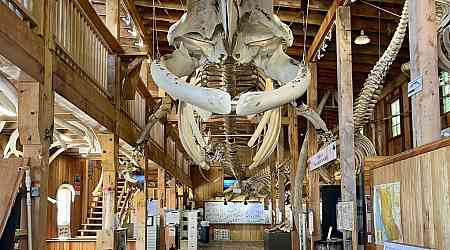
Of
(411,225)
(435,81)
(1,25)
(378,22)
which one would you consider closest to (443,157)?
(411,225)

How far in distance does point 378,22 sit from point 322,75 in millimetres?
4235

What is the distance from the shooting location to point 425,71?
16.6 feet

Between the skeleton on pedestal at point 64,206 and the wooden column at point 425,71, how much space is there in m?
11.9

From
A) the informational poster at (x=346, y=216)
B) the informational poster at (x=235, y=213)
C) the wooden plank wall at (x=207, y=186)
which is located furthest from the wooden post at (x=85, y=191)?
the informational poster at (x=235, y=213)

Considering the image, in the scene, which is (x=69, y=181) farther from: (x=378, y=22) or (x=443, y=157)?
(x=443, y=157)

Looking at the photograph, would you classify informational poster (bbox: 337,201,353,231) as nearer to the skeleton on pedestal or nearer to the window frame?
the window frame

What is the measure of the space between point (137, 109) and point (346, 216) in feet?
15.5

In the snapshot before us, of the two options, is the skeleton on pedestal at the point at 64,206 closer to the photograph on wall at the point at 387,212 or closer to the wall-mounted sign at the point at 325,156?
the wall-mounted sign at the point at 325,156

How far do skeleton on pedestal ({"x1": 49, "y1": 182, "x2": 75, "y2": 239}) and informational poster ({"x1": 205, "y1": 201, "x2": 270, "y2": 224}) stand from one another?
15.4 metres

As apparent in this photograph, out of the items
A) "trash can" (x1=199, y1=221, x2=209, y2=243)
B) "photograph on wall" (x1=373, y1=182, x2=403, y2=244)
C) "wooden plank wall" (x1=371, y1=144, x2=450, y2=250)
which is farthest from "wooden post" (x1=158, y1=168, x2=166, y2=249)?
"trash can" (x1=199, y1=221, x2=209, y2=243)

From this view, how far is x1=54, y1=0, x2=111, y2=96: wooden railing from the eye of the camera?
646 centimetres

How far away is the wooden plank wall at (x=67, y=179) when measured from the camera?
48.5ft

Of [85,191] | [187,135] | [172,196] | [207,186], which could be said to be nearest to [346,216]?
[187,135]

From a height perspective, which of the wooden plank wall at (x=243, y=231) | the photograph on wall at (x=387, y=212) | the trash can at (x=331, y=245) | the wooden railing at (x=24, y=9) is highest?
the wooden railing at (x=24, y=9)
